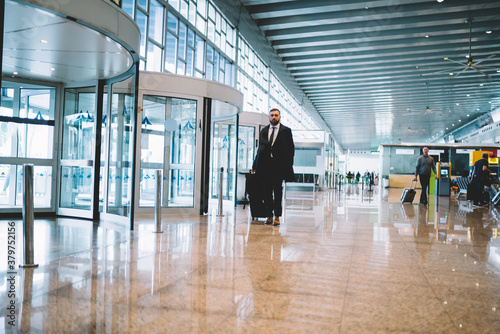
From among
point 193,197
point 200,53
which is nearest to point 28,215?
point 193,197

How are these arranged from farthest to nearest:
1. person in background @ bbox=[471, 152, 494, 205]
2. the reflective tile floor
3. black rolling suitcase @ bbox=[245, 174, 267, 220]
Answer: person in background @ bbox=[471, 152, 494, 205], black rolling suitcase @ bbox=[245, 174, 267, 220], the reflective tile floor

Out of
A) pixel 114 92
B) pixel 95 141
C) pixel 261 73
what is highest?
pixel 261 73

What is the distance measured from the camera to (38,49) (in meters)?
5.27

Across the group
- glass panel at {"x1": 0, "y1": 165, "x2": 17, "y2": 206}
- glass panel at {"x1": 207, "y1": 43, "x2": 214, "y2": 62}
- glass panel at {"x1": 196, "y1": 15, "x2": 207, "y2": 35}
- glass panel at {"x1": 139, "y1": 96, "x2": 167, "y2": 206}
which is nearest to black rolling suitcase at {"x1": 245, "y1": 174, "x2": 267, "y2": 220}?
glass panel at {"x1": 139, "y1": 96, "x2": 167, "y2": 206}

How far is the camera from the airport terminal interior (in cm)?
235

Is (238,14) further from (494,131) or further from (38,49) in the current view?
(494,131)

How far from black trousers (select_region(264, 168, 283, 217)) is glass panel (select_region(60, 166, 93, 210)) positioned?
299 centimetres

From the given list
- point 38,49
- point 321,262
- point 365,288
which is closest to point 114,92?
point 38,49

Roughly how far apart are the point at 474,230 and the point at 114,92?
5970mm

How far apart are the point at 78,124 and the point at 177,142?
176cm

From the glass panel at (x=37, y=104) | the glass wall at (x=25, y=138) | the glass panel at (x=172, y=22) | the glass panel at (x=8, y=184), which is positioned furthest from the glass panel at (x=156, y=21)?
the glass panel at (x=8, y=184)

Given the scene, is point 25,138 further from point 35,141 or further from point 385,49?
point 385,49

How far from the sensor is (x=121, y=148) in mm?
6340

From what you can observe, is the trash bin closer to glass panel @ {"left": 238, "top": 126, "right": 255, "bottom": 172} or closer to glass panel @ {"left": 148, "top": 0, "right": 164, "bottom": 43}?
glass panel @ {"left": 238, "top": 126, "right": 255, "bottom": 172}
